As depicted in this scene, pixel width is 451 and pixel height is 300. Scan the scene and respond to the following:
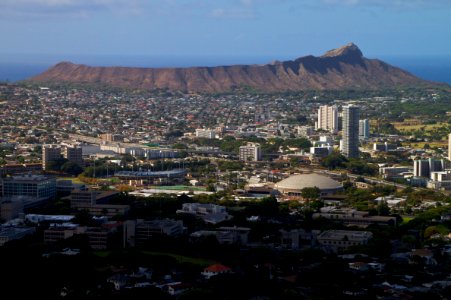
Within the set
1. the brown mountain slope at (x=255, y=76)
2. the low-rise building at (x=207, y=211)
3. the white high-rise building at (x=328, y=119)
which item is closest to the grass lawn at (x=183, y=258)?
the low-rise building at (x=207, y=211)

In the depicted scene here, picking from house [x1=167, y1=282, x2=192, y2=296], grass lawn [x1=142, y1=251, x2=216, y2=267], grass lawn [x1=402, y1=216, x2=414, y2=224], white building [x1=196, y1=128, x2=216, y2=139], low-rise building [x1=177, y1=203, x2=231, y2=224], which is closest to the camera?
house [x1=167, y1=282, x2=192, y2=296]

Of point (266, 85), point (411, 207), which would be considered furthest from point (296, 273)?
point (266, 85)

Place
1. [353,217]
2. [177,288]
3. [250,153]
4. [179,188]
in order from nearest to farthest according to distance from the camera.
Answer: [177,288] < [353,217] < [179,188] < [250,153]

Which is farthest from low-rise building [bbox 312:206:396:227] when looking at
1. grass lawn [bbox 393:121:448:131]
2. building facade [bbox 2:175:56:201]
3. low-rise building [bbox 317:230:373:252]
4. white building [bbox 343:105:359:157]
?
grass lawn [bbox 393:121:448:131]

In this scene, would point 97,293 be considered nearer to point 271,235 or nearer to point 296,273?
point 296,273

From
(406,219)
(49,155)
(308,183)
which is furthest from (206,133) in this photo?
(406,219)

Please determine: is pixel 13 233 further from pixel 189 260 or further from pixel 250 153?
pixel 250 153

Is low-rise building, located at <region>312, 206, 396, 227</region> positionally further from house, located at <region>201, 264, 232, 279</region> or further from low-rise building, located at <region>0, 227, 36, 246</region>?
house, located at <region>201, 264, 232, 279</region>
